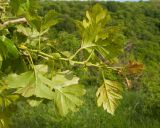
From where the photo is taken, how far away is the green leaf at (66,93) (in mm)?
639

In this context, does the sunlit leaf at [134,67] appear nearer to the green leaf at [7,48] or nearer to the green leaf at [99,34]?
the green leaf at [99,34]

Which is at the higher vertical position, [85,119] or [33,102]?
[33,102]

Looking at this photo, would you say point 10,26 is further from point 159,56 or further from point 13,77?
point 159,56

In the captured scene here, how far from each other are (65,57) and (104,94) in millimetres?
77

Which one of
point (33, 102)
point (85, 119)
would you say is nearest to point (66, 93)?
point (33, 102)

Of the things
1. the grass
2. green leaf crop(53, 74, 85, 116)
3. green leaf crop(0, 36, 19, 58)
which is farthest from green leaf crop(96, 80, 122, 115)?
the grass

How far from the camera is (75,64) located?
0.68 metres

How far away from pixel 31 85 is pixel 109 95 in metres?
0.12

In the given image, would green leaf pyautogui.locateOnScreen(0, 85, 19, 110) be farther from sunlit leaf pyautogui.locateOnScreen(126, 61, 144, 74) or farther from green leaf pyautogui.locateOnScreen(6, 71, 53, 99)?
sunlit leaf pyautogui.locateOnScreen(126, 61, 144, 74)

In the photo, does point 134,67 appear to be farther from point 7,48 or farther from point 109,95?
point 7,48

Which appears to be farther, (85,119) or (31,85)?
(85,119)

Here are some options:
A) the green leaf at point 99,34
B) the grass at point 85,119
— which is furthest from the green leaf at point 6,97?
the grass at point 85,119

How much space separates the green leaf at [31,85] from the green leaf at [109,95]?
9 centimetres

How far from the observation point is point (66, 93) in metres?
0.65
